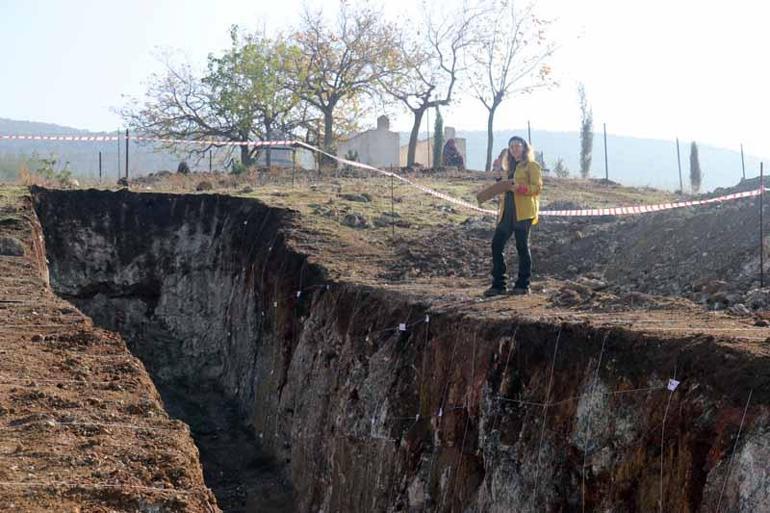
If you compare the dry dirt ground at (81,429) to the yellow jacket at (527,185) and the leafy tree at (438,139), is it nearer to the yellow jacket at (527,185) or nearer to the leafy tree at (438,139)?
the yellow jacket at (527,185)

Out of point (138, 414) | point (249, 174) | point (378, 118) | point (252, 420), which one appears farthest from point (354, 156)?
point (138, 414)

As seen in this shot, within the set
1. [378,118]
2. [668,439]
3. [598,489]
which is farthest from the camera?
[378,118]

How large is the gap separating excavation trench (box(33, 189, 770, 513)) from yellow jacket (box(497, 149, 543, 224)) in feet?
5.60

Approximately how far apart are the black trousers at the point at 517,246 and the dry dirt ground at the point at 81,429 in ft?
15.2

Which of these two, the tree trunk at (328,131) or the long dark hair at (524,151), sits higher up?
the tree trunk at (328,131)

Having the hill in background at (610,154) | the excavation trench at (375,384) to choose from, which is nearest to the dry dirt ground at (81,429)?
the excavation trench at (375,384)

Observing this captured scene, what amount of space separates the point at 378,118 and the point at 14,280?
2780 cm

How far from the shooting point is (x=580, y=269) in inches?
688

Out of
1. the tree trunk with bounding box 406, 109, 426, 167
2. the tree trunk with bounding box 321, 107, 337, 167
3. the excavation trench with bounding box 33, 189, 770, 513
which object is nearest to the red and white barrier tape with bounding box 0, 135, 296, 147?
the excavation trench with bounding box 33, 189, 770, 513

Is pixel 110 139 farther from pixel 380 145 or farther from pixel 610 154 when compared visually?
pixel 610 154

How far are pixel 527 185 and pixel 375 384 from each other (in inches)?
123

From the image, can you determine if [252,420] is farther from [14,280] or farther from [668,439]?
[668,439]

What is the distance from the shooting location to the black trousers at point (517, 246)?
1370 centimetres

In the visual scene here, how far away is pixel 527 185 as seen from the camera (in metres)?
13.5
